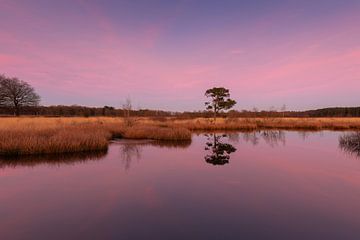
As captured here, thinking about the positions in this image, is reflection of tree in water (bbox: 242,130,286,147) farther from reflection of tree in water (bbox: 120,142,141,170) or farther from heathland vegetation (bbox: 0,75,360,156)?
reflection of tree in water (bbox: 120,142,141,170)

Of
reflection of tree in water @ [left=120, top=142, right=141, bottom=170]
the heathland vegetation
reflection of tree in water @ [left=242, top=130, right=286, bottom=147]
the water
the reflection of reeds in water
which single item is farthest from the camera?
reflection of tree in water @ [left=242, top=130, right=286, bottom=147]

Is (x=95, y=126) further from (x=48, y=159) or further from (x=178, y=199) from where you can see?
(x=178, y=199)

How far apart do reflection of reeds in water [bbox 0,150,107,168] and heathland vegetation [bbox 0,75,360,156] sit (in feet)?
2.23

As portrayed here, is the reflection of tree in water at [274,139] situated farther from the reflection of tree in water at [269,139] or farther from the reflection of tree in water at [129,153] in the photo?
the reflection of tree in water at [129,153]

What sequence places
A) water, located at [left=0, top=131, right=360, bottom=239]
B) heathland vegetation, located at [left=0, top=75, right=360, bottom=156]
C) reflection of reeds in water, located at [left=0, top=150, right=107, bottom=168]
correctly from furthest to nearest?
heathland vegetation, located at [left=0, top=75, right=360, bottom=156], reflection of reeds in water, located at [left=0, top=150, right=107, bottom=168], water, located at [left=0, top=131, right=360, bottom=239]

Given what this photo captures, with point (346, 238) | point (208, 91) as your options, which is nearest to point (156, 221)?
point (346, 238)

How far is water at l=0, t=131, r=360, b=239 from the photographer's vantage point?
16.4 ft

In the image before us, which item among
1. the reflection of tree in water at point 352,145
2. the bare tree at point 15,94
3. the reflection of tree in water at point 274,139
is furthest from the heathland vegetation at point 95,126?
the reflection of tree in water at point 352,145

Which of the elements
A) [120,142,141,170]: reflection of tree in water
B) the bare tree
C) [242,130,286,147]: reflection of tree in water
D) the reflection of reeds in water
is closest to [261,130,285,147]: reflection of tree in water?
[242,130,286,147]: reflection of tree in water

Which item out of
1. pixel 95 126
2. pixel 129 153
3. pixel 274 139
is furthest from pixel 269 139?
pixel 95 126

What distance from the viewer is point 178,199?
22.6 feet

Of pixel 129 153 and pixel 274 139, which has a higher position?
pixel 274 139

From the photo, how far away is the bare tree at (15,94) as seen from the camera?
3547 centimetres

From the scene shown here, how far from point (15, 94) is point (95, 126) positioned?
2201 centimetres
